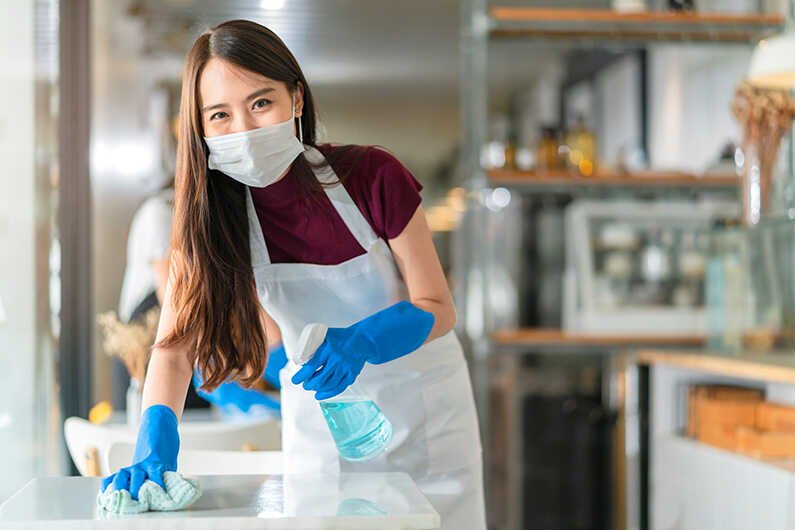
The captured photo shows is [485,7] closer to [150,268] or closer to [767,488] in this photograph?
[150,268]

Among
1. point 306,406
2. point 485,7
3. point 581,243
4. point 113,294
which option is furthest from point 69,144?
point 306,406

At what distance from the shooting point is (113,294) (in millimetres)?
3912

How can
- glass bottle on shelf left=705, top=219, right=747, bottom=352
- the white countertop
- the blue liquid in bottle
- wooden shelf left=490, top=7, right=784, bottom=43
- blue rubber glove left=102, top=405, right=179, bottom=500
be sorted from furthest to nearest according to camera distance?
wooden shelf left=490, top=7, right=784, bottom=43, glass bottle on shelf left=705, top=219, right=747, bottom=352, the blue liquid in bottle, blue rubber glove left=102, top=405, right=179, bottom=500, the white countertop

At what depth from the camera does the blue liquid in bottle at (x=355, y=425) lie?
4.39ft

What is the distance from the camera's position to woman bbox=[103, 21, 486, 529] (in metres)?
1.36

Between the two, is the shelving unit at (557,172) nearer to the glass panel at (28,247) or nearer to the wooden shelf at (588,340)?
the wooden shelf at (588,340)

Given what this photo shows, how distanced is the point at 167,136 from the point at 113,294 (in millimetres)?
762

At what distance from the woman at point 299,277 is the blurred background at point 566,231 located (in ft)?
0.64

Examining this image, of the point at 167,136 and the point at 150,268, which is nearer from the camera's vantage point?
the point at 150,268

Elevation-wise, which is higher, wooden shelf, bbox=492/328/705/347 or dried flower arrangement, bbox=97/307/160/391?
dried flower arrangement, bbox=97/307/160/391

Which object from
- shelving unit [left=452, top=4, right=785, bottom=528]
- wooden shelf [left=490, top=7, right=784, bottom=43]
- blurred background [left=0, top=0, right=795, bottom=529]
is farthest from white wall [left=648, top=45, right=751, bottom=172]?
shelving unit [left=452, top=4, right=785, bottom=528]

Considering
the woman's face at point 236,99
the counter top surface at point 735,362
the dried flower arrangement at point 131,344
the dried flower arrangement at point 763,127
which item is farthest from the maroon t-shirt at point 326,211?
the dried flower arrangement at point 763,127

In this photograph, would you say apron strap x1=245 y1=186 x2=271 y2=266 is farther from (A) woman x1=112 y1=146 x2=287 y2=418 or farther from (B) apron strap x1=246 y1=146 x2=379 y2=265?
(A) woman x1=112 y1=146 x2=287 y2=418

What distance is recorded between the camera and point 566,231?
388cm
